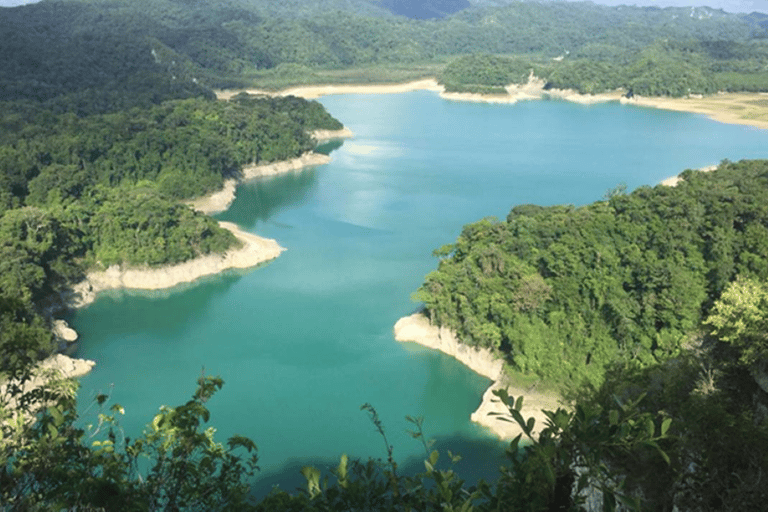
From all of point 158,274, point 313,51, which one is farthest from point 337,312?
point 313,51

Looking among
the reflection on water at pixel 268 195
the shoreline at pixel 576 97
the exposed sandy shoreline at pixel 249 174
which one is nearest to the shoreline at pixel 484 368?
the reflection on water at pixel 268 195

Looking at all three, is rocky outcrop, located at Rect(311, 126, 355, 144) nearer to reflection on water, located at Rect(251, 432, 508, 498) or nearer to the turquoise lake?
the turquoise lake

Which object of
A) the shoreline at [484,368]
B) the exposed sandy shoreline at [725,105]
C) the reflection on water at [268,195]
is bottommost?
the shoreline at [484,368]

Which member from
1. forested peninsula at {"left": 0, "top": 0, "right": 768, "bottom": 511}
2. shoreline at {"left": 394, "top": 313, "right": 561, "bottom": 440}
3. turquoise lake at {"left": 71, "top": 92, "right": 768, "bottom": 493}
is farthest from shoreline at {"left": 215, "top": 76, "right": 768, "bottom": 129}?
shoreline at {"left": 394, "top": 313, "right": 561, "bottom": 440}

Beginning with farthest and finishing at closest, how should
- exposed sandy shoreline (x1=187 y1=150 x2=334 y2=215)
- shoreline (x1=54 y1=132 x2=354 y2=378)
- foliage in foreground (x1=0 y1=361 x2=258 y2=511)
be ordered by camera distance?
1. exposed sandy shoreline (x1=187 y1=150 x2=334 y2=215)
2. shoreline (x1=54 y1=132 x2=354 y2=378)
3. foliage in foreground (x1=0 y1=361 x2=258 y2=511)

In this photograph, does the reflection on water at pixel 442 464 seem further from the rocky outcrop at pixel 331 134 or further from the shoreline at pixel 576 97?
the shoreline at pixel 576 97

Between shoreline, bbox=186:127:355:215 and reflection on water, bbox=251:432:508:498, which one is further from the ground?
shoreline, bbox=186:127:355:215

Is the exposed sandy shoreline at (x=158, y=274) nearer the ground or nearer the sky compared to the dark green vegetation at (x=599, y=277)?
nearer the ground
